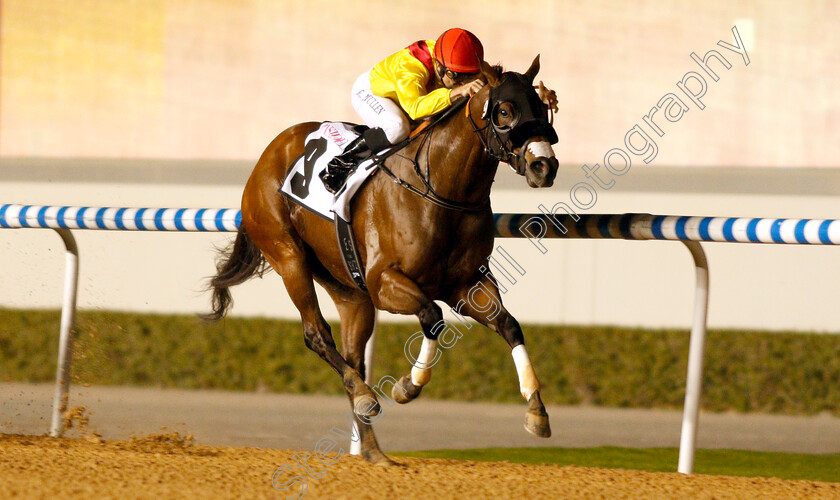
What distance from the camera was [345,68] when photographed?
32.0 feet

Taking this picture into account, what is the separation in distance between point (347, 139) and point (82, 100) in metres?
7.12

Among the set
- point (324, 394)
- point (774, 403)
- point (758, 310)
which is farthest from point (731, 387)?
point (324, 394)

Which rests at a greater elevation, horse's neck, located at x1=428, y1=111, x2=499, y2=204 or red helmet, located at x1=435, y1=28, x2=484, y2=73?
red helmet, located at x1=435, y1=28, x2=484, y2=73

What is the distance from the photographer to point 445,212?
3.56 meters

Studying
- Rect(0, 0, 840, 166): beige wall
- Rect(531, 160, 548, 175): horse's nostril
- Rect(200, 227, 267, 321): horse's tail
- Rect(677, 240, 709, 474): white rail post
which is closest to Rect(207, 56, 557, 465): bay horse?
Rect(531, 160, 548, 175): horse's nostril

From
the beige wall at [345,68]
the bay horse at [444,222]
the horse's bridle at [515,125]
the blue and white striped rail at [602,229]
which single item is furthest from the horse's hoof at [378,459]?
the beige wall at [345,68]

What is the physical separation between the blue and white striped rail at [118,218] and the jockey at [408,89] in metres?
1.16

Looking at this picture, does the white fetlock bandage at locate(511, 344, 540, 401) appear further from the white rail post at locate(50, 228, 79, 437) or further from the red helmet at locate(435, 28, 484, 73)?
the white rail post at locate(50, 228, 79, 437)

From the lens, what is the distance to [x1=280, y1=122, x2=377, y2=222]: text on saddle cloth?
3855mm

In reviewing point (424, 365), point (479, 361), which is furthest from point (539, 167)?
point (479, 361)

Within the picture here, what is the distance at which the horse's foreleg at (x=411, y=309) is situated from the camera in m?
3.49

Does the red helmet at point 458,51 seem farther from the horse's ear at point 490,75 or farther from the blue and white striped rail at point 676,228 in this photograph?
the blue and white striped rail at point 676,228

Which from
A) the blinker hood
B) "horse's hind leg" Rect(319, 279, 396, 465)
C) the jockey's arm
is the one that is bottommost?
"horse's hind leg" Rect(319, 279, 396, 465)

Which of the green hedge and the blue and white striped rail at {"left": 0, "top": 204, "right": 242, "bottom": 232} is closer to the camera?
the blue and white striped rail at {"left": 0, "top": 204, "right": 242, "bottom": 232}
